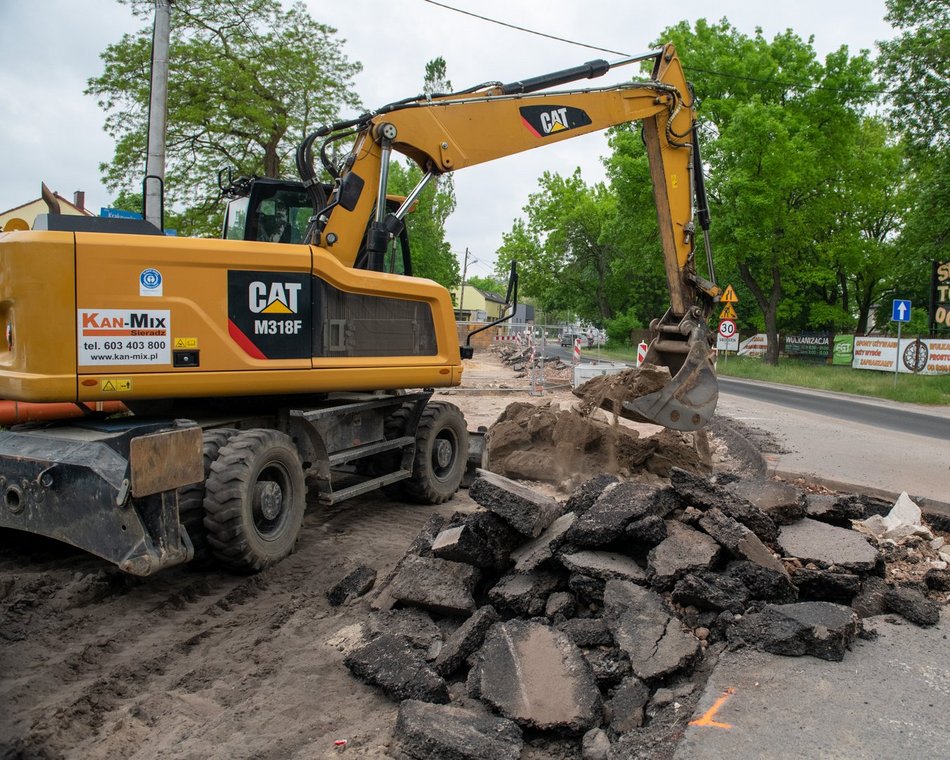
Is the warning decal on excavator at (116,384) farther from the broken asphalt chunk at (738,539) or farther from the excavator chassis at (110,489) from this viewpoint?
the broken asphalt chunk at (738,539)

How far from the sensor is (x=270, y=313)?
220 inches

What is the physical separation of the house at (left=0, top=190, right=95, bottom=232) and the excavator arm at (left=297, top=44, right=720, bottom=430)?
2604 millimetres

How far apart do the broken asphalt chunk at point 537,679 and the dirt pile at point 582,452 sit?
4456 mm

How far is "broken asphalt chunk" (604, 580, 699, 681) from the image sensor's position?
3670mm

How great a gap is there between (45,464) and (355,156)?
3.51 m

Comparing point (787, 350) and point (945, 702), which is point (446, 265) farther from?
point (945, 702)

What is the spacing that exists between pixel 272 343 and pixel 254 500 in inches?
47.7

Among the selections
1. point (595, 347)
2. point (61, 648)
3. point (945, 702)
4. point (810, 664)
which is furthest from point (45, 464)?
point (595, 347)

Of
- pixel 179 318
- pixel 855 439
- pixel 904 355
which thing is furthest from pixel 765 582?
pixel 904 355

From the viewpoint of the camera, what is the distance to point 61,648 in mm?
4312

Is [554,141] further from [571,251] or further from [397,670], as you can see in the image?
[571,251]

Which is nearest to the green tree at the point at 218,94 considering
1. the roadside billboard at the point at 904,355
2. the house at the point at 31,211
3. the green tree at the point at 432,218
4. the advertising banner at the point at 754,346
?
the house at the point at 31,211

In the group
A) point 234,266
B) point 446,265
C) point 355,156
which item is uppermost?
point 446,265

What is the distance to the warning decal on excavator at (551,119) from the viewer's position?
24.6 feet
